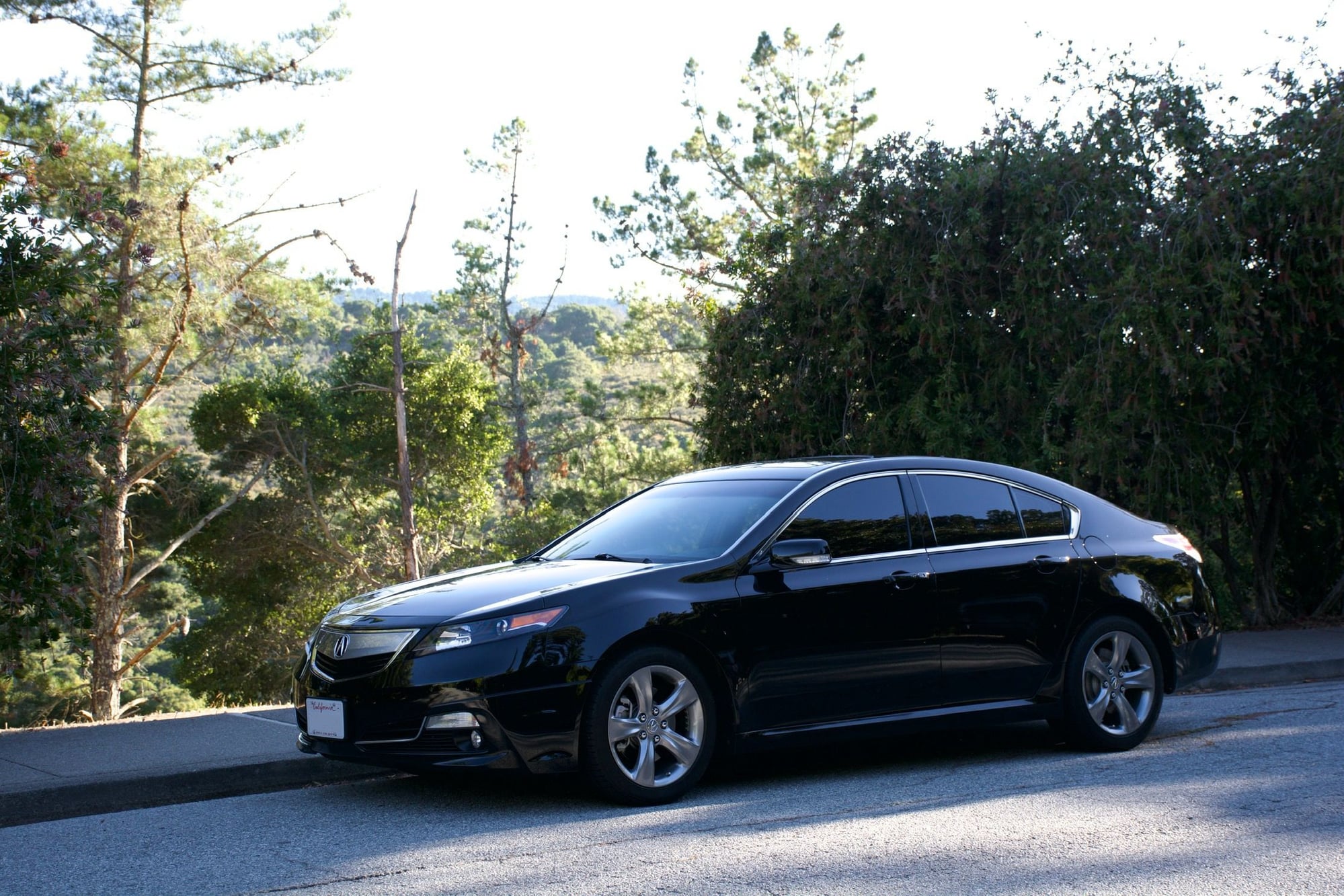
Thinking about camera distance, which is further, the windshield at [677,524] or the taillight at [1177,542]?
the taillight at [1177,542]

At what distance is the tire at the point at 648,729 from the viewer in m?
5.88

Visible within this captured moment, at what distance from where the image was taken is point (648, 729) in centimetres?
603

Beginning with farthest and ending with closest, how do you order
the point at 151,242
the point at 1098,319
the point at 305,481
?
the point at 305,481 → the point at 151,242 → the point at 1098,319

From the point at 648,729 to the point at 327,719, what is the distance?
4.98 feet

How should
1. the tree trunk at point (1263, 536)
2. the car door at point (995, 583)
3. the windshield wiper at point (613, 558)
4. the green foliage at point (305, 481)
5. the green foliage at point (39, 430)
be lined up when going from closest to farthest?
the windshield wiper at point (613, 558), the car door at point (995, 583), the green foliage at point (39, 430), the tree trunk at point (1263, 536), the green foliage at point (305, 481)

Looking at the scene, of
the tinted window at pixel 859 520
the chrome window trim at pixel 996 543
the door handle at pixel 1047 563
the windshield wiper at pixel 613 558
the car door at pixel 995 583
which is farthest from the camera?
the door handle at pixel 1047 563

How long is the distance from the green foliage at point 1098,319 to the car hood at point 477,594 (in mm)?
7195

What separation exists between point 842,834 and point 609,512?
2746 millimetres

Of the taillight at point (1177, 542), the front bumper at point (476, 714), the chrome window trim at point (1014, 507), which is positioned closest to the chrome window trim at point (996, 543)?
the chrome window trim at point (1014, 507)

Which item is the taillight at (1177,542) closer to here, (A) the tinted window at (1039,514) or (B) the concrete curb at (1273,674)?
(A) the tinted window at (1039,514)

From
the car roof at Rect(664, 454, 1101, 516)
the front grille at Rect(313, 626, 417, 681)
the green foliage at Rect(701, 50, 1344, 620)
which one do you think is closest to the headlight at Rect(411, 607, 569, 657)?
the front grille at Rect(313, 626, 417, 681)

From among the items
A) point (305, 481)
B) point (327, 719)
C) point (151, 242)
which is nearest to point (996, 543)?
point (327, 719)

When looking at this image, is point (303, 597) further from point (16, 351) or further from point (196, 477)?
point (16, 351)

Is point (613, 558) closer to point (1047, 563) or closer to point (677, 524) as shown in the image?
point (677, 524)
